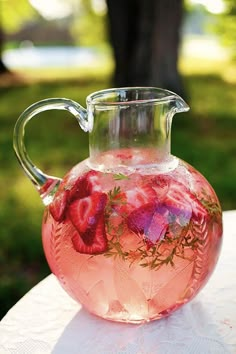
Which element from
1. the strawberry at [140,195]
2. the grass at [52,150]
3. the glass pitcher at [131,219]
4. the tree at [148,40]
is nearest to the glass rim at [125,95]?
the glass pitcher at [131,219]

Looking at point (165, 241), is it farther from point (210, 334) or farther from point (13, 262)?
point (13, 262)

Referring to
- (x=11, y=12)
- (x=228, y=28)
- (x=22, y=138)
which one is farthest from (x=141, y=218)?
(x=11, y=12)

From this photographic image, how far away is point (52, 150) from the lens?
375 centimetres

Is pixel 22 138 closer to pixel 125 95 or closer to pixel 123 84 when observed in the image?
pixel 125 95

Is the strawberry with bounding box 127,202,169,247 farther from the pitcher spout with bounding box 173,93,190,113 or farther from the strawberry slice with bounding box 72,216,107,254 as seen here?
the pitcher spout with bounding box 173,93,190,113

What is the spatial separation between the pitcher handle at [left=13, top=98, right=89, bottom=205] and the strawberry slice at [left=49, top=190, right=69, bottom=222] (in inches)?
1.2

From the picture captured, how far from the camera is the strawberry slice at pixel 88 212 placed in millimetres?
711

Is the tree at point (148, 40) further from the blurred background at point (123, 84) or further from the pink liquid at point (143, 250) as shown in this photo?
the pink liquid at point (143, 250)

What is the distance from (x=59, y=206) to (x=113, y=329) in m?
0.17

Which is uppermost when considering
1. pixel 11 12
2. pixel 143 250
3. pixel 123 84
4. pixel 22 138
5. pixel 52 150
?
pixel 11 12

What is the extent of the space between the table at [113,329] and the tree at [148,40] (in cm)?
323

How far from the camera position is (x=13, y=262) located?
2.20 metres

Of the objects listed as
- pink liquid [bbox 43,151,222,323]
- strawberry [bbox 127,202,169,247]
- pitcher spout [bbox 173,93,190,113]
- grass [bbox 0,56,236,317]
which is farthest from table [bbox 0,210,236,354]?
grass [bbox 0,56,236,317]

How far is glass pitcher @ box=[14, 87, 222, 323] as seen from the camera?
27.8 inches
